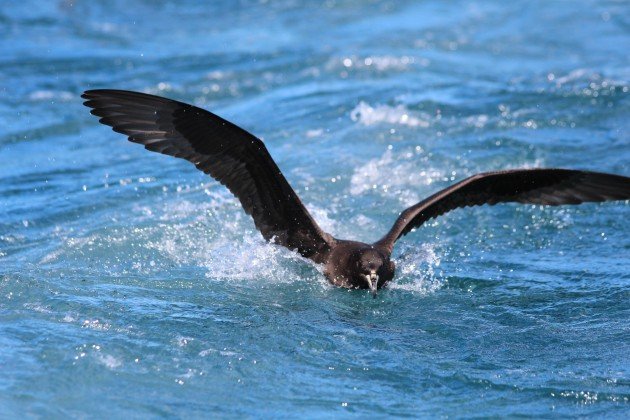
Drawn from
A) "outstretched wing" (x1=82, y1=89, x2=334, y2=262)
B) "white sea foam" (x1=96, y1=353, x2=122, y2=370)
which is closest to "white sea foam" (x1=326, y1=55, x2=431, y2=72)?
"outstretched wing" (x1=82, y1=89, x2=334, y2=262)

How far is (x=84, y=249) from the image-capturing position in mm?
7945

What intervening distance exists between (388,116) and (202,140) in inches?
188

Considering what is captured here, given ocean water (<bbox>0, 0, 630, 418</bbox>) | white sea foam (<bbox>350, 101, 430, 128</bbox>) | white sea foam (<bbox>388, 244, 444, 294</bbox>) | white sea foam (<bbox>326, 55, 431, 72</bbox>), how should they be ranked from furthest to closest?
white sea foam (<bbox>326, 55, 431, 72</bbox>), white sea foam (<bbox>350, 101, 430, 128</bbox>), white sea foam (<bbox>388, 244, 444, 294</bbox>), ocean water (<bbox>0, 0, 630, 418</bbox>)

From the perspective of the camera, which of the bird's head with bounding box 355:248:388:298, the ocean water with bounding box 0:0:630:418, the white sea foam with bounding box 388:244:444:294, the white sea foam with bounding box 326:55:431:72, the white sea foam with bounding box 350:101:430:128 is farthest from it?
the white sea foam with bounding box 326:55:431:72

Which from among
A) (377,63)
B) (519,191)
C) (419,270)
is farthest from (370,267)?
(377,63)

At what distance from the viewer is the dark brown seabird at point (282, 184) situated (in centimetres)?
718

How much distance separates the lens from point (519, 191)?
26.8 ft

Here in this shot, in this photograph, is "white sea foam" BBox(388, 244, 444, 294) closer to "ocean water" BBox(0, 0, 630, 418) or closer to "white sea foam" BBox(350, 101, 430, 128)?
"ocean water" BBox(0, 0, 630, 418)

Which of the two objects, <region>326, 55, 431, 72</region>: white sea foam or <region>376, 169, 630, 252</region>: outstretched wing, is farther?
<region>326, 55, 431, 72</region>: white sea foam

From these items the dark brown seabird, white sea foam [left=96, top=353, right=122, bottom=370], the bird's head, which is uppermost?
the dark brown seabird

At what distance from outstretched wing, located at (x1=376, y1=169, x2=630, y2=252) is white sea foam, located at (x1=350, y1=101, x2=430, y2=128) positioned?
133 inches

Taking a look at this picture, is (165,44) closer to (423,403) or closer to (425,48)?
(425,48)

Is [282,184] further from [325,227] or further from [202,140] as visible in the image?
[325,227]

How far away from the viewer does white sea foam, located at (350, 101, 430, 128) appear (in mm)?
11508
